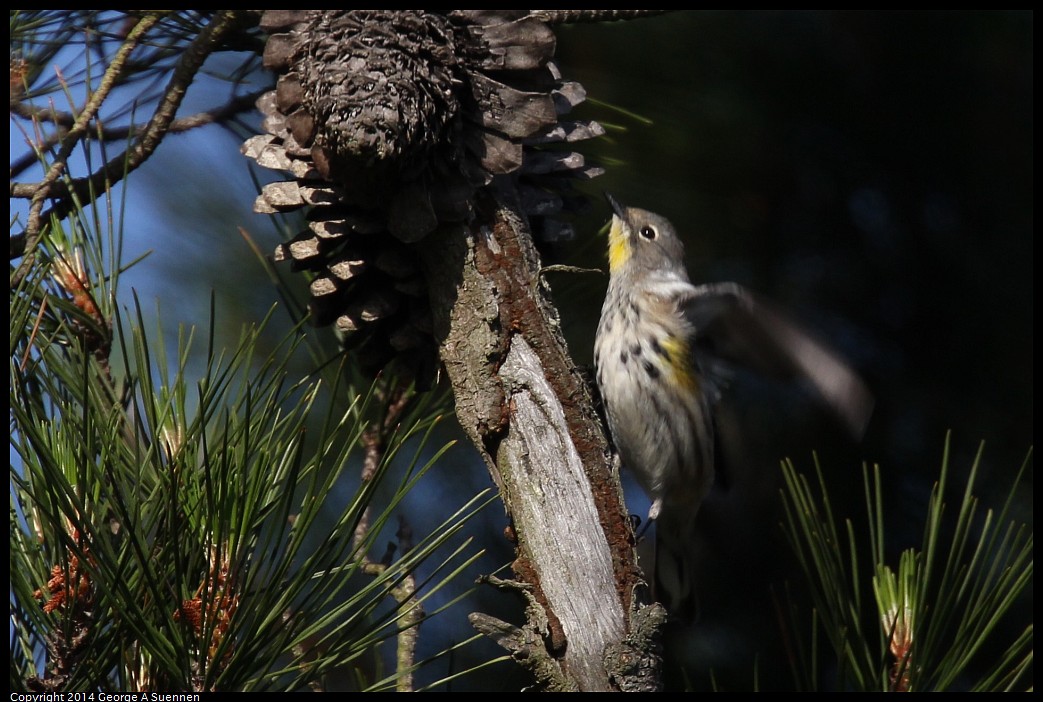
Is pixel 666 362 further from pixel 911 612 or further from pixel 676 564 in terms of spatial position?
pixel 911 612

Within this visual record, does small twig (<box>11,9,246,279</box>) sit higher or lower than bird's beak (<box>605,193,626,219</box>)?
higher

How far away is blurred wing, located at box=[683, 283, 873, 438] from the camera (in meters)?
1.93

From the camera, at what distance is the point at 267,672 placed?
1.44 m

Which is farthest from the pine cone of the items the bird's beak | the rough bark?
the bird's beak

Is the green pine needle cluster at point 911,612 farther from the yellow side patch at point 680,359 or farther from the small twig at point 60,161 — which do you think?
the small twig at point 60,161

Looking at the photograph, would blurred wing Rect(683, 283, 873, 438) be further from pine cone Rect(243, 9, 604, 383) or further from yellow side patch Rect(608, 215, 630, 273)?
pine cone Rect(243, 9, 604, 383)

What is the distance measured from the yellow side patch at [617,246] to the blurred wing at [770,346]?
339 millimetres

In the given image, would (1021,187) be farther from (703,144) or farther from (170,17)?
(170,17)

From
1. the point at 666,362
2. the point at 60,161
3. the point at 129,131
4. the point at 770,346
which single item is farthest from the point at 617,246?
the point at 60,161

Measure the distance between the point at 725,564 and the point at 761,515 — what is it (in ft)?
0.67

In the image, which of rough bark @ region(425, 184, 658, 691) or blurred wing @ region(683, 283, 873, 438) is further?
blurred wing @ region(683, 283, 873, 438)

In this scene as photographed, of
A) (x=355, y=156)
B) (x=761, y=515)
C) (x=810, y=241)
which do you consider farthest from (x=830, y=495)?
(x=355, y=156)

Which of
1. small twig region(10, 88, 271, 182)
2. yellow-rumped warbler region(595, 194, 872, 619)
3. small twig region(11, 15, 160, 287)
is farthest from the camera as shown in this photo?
yellow-rumped warbler region(595, 194, 872, 619)

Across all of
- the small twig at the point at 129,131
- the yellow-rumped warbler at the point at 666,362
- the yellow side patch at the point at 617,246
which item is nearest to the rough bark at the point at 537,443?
the small twig at the point at 129,131
